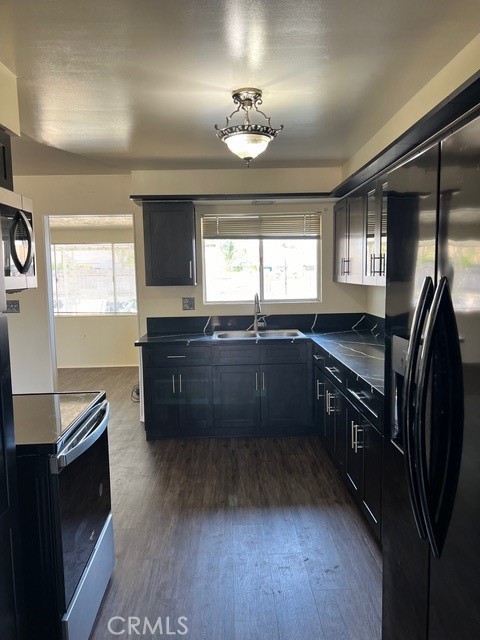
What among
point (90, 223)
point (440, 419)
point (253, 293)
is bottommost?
point (440, 419)

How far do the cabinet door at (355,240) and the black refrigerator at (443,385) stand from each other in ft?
7.13

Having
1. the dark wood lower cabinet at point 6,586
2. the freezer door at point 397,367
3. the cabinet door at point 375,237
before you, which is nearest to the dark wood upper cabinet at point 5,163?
the dark wood lower cabinet at point 6,586

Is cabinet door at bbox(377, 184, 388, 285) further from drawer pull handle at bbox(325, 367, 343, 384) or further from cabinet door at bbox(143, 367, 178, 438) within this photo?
cabinet door at bbox(143, 367, 178, 438)

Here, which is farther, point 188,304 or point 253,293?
point 253,293

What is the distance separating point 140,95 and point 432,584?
102 inches

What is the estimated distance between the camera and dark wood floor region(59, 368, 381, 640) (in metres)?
1.95

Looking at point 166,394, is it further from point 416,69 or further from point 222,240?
point 416,69

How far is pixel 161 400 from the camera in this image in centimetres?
401

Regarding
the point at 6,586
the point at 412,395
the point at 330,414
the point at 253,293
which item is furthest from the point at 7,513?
the point at 253,293

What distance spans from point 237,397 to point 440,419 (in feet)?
9.70

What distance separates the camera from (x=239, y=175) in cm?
430

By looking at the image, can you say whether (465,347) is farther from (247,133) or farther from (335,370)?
(335,370)

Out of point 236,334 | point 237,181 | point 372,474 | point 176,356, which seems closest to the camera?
point 372,474

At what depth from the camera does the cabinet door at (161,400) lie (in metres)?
3.99
